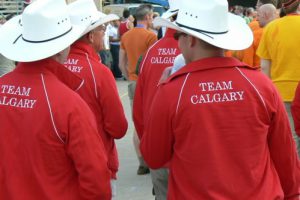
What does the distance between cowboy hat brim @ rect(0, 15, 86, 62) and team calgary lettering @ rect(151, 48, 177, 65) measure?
6.18 ft

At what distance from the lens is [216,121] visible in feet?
9.80

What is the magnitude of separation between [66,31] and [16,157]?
0.69m

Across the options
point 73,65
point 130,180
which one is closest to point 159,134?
point 73,65

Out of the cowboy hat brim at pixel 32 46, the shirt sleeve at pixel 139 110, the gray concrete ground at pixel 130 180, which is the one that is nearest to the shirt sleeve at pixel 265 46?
the shirt sleeve at pixel 139 110

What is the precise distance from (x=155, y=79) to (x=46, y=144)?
2.23m

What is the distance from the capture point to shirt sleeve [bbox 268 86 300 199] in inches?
123

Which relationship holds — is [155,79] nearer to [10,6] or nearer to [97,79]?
[97,79]

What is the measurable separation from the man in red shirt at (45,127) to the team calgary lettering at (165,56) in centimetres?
203

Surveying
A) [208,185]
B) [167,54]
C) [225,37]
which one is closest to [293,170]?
[208,185]

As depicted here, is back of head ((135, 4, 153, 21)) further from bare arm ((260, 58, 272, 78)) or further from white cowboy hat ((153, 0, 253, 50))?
white cowboy hat ((153, 0, 253, 50))

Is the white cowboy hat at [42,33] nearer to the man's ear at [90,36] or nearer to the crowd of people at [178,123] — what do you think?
the crowd of people at [178,123]

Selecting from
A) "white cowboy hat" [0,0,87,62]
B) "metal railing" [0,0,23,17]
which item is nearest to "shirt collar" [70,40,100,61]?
"white cowboy hat" [0,0,87,62]

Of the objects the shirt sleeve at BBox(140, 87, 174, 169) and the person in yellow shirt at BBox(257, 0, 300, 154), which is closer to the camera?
the shirt sleeve at BBox(140, 87, 174, 169)

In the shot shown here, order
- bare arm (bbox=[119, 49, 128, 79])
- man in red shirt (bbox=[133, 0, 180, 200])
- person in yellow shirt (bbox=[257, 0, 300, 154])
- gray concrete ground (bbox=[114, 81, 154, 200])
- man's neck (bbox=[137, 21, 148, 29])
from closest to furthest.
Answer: man in red shirt (bbox=[133, 0, 180, 200])
person in yellow shirt (bbox=[257, 0, 300, 154])
gray concrete ground (bbox=[114, 81, 154, 200])
man's neck (bbox=[137, 21, 148, 29])
bare arm (bbox=[119, 49, 128, 79])
